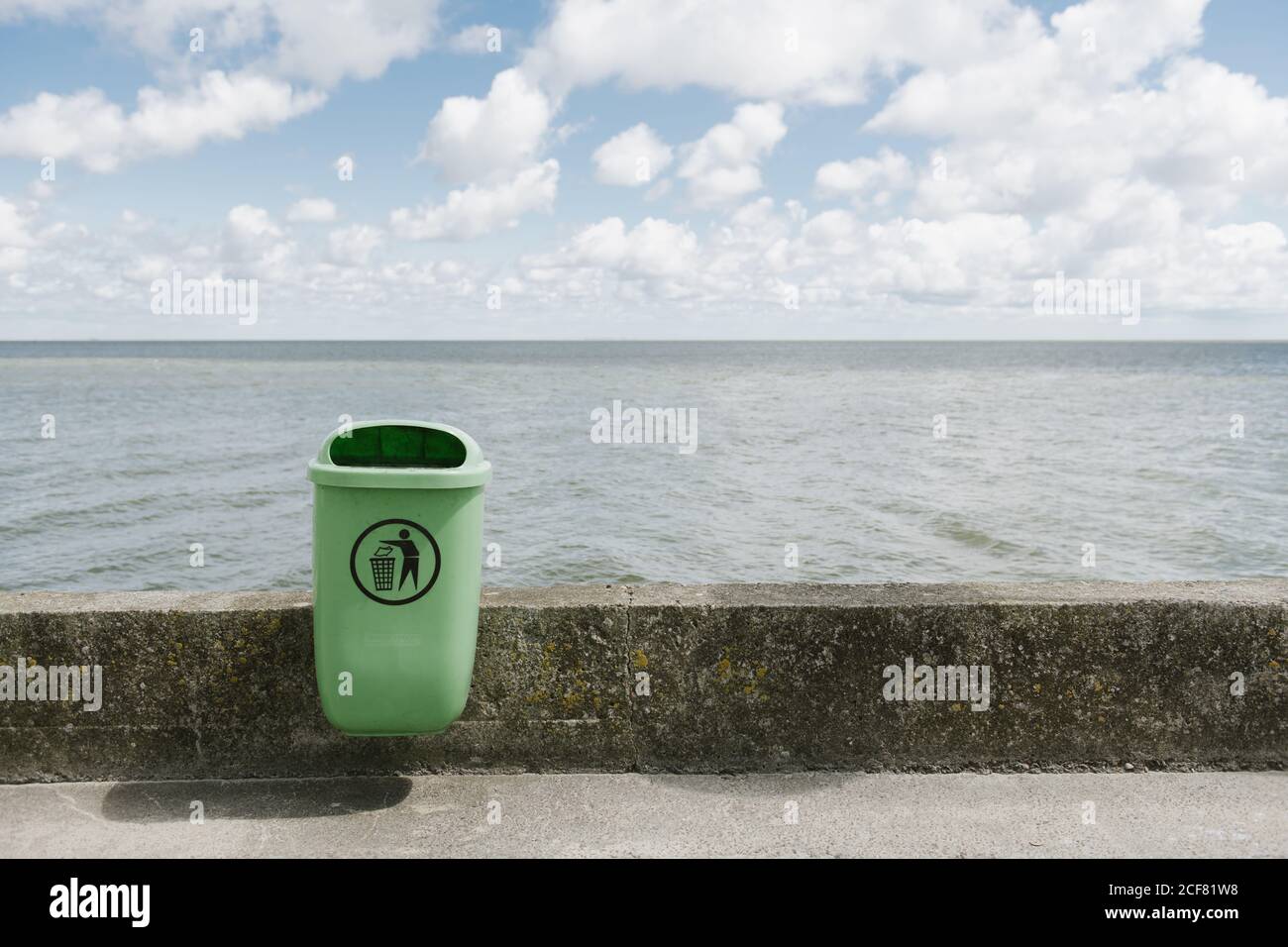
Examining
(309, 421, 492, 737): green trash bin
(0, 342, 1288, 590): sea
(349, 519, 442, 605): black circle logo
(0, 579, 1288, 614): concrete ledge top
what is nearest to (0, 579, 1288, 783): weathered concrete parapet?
(0, 579, 1288, 614): concrete ledge top

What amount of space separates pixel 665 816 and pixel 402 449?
55.9 inches

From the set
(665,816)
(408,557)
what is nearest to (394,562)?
(408,557)

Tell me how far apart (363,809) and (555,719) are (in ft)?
2.22

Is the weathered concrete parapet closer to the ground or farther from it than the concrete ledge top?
closer to the ground

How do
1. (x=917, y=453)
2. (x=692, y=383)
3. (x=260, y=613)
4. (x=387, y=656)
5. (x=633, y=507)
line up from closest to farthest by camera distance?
(x=387, y=656)
(x=260, y=613)
(x=633, y=507)
(x=917, y=453)
(x=692, y=383)

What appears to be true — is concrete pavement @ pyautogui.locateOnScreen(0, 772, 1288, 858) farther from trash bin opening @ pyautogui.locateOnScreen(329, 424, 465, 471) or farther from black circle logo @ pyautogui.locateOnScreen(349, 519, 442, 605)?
trash bin opening @ pyautogui.locateOnScreen(329, 424, 465, 471)

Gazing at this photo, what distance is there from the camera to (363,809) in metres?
3.34

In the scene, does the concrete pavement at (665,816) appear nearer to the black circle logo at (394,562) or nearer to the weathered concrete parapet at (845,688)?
the weathered concrete parapet at (845,688)

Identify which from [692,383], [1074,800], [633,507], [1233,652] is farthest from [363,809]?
[692,383]

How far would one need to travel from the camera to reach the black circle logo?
10.3 ft

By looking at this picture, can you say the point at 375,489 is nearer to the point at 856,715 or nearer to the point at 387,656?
the point at 387,656

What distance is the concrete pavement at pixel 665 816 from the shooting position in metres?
3.10

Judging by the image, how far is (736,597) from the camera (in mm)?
3682
